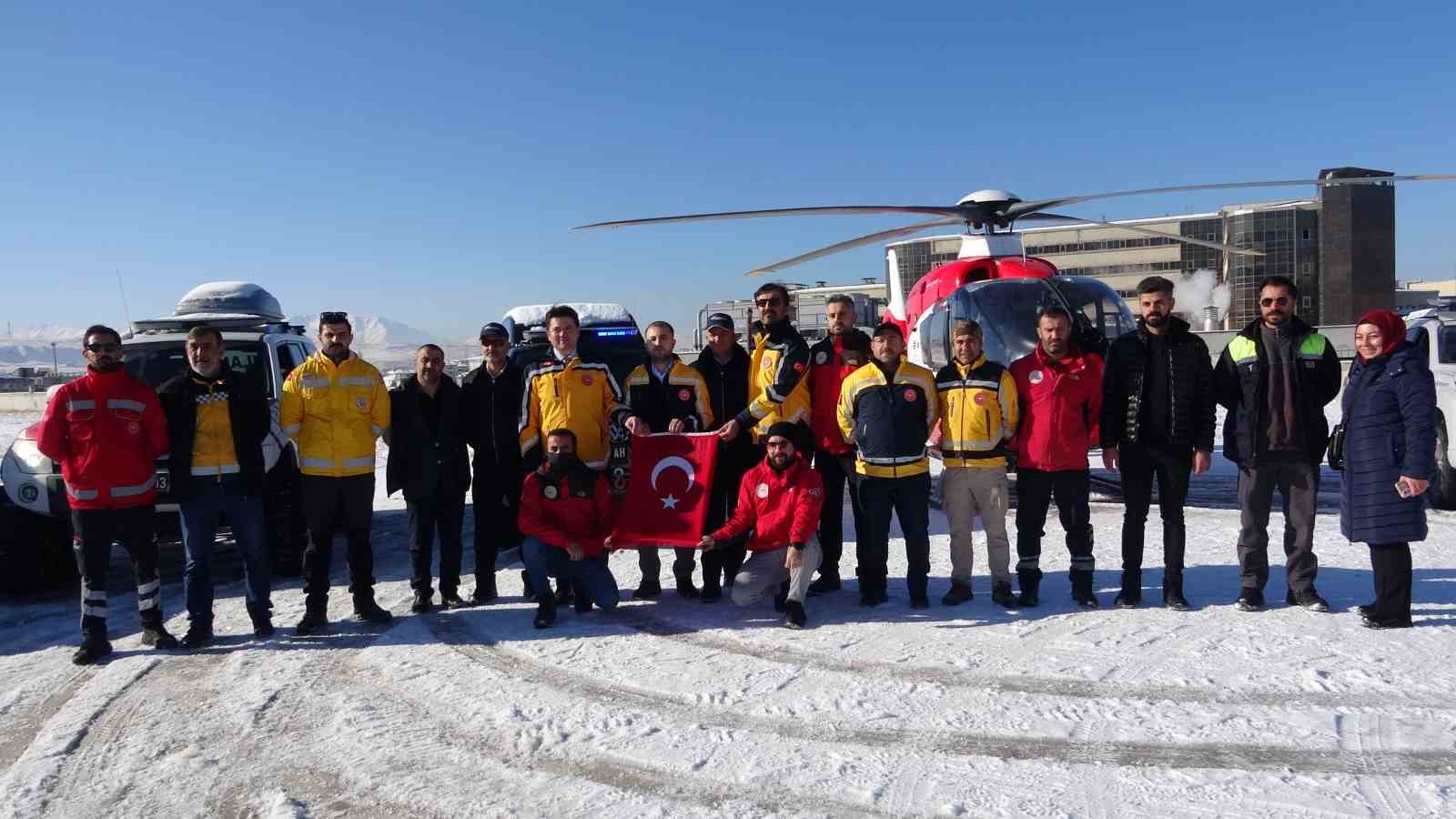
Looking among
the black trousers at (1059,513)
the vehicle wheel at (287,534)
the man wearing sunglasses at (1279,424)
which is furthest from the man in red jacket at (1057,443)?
the vehicle wheel at (287,534)

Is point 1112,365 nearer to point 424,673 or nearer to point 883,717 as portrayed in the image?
point 883,717

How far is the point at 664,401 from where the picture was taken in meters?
5.80

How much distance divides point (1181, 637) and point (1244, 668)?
0.48 metres

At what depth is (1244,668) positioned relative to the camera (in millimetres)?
4199

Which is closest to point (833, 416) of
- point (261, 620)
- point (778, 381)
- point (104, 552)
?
point (778, 381)

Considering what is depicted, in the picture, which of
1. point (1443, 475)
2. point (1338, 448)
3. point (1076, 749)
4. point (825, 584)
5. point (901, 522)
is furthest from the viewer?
point (1443, 475)

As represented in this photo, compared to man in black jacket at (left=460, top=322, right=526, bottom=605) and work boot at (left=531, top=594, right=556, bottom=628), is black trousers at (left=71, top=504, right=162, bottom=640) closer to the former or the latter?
man in black jacket at (left=460, top=322, right=526, bottom=605)

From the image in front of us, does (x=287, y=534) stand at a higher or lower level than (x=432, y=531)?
lower

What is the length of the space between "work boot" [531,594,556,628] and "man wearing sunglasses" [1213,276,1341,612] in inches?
156

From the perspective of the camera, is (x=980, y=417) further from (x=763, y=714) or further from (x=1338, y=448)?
(x=763, y=714)

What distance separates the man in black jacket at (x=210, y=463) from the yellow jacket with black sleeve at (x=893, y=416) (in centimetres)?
348

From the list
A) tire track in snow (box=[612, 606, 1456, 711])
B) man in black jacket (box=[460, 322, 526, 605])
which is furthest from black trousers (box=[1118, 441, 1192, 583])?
man in black jacket (box=[460, 322, 526, 605])

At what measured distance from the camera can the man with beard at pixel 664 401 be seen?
18.9 ft

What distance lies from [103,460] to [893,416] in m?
4.34
